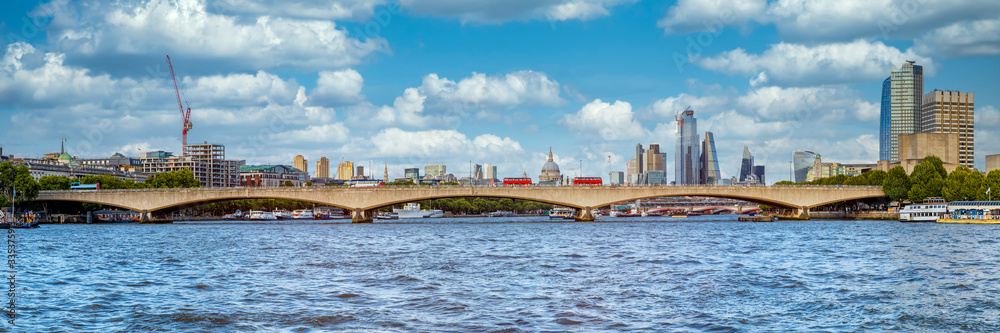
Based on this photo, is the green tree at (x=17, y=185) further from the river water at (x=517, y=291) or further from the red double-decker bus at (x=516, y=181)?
the river water at (x=517, y=291)

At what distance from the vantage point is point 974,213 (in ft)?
334

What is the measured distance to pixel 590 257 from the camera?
47844 mm

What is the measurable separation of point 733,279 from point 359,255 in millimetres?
24172

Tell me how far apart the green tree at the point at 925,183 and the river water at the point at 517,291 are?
→ 8171 centimetres

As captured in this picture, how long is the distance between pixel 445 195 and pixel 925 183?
2903 inches

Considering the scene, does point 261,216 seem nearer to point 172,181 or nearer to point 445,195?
point 172,181

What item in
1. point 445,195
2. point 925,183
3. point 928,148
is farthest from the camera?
point 928,148

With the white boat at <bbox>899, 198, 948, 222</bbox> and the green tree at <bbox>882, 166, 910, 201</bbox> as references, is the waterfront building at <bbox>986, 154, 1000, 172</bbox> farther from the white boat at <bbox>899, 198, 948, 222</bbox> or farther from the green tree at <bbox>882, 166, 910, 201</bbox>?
the white boat at <bbox>899, 198, 948, 222</bbox>

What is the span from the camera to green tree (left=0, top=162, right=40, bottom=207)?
122188 mm

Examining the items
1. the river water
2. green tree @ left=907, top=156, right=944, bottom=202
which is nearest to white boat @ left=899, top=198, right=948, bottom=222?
green tree @ left=907, top=156, right=944, bottom=202

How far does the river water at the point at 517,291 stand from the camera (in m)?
23.9

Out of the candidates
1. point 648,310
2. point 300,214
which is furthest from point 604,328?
point 300,214

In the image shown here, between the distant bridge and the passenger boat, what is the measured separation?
2545cm

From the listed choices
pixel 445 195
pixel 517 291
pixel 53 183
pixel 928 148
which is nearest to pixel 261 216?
pixel 53 183
